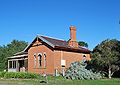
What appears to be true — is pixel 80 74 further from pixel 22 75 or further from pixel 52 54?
pixel 52 54

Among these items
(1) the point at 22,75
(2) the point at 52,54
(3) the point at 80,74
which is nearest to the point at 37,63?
(2) the point at 52,54

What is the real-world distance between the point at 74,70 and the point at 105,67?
190 inches

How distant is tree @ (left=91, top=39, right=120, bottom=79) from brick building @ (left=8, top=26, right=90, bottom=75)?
21.6 ft

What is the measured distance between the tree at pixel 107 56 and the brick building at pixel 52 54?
21.6 ft

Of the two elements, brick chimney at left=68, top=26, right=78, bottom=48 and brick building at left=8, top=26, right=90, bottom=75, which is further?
brick chimney at left=68, top=26, right=78, bottom=48

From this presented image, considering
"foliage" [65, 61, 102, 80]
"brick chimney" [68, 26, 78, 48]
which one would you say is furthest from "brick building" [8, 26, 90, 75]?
"foliage" [65, 61, 102, 80]

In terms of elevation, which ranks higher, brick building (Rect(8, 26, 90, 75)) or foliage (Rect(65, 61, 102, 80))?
brick building (Rect(8, 26, 90, 75))

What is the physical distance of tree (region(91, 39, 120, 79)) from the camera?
33.1 meters

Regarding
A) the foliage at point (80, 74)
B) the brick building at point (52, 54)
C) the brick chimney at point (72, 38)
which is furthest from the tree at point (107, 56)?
the brick chimney at point (72, 38)

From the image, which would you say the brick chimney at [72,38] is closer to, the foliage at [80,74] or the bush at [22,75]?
the foliage at [80,74]

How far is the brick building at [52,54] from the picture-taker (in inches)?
1549

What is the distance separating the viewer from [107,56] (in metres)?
33.2

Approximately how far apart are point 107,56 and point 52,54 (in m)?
9.31

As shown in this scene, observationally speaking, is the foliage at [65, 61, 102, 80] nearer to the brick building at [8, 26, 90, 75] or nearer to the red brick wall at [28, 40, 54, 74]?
the brick building at [8, 26, 90, 75]
